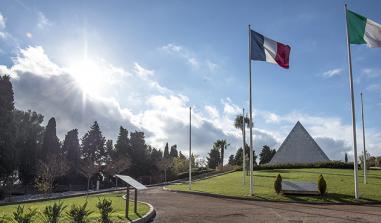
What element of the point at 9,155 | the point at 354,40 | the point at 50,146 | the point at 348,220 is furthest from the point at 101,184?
the point at 348,220

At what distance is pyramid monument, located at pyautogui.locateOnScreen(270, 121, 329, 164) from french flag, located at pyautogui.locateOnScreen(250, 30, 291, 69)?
1423 inches

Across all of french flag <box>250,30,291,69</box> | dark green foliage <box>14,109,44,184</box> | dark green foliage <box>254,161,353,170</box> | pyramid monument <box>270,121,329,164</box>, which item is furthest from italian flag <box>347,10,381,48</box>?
dark green foliage <box>14,109,44,184</box>

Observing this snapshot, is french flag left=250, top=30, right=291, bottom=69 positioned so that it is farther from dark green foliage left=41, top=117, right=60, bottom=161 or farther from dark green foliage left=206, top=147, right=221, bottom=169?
dark green foliage left=206, top=147, right=221, bottom=169

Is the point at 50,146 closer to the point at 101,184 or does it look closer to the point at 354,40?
the point at 101,184

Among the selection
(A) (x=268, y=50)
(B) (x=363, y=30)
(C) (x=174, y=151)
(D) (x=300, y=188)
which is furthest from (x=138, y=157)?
(B) (x=363, y=30)

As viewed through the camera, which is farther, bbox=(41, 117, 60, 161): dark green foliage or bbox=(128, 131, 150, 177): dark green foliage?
bbox=(128, 131, 150, 177): dark green foliage

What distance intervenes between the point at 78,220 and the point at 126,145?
59.9 metres

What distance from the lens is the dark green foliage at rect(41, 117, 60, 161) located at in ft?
177

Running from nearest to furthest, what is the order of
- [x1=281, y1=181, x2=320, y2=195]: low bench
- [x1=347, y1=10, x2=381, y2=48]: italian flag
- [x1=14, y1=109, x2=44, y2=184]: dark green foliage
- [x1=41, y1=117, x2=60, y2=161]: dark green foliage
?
[x1=347, y1=10, x2=381, y2=48]: italian flag
[x1=281, y1=181, x2=320, y2=195]: low bench
[x1=14, y1=109, x2=44, y2=184]: dark green foliage
[x1=41, y1=117, x2=60, y2=161]: dark green foliage

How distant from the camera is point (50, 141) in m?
54.7

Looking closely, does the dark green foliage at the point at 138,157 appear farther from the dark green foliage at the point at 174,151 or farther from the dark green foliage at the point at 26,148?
the dark green foliage at the point at 174,151

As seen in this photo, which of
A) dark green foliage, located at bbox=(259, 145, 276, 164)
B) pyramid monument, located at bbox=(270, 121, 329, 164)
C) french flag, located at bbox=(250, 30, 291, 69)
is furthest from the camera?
dark green foliage, located at bbox=(259, 145, 276, 164)

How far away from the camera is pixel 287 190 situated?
25.8m

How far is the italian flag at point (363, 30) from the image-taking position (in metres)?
22.0
